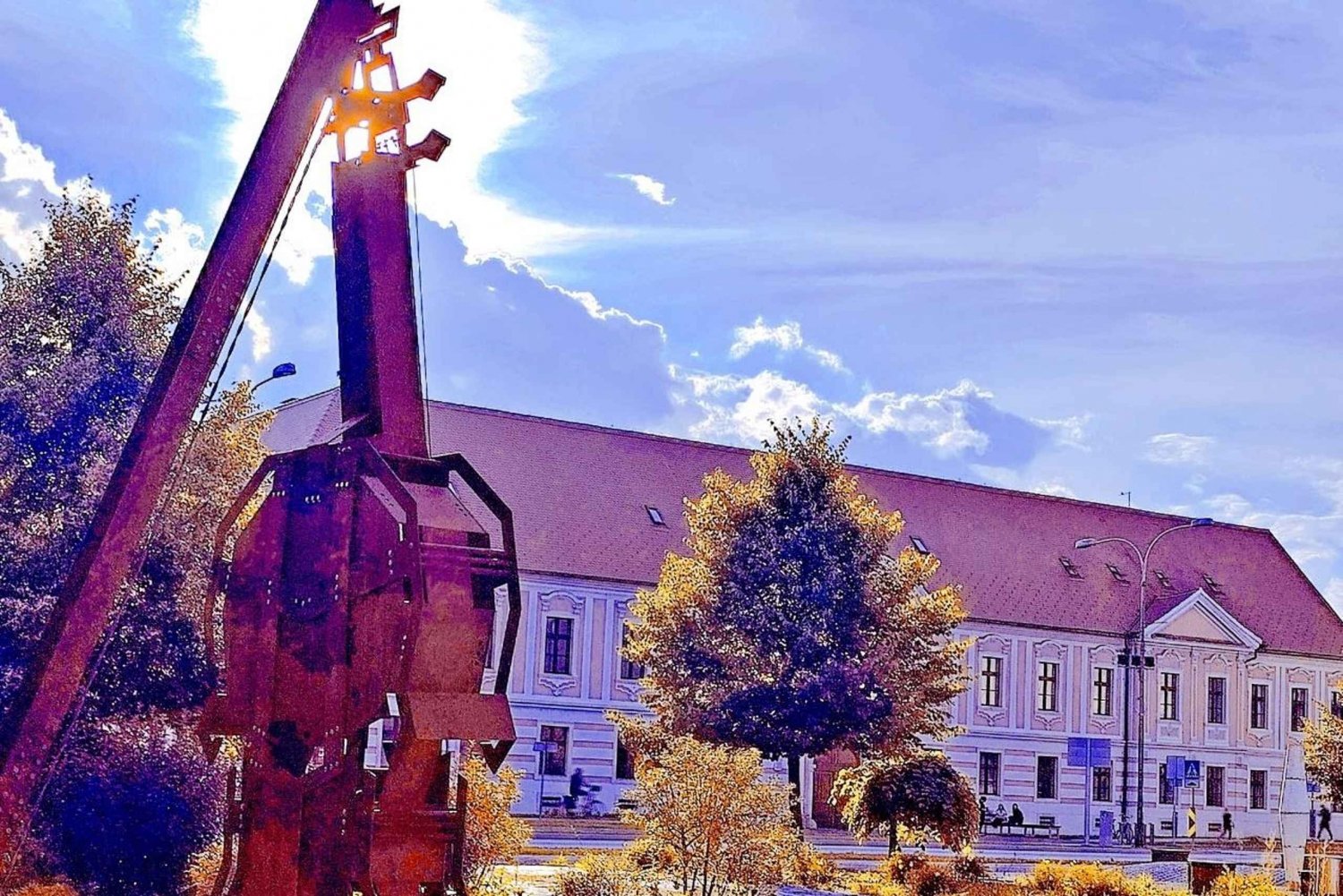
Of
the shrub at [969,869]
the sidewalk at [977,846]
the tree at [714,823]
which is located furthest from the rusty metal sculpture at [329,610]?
the sidewalk at [977,846]

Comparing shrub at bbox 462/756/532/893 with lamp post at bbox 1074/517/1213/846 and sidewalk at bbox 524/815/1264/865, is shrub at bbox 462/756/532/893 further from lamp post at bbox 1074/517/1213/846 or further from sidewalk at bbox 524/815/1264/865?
lamp post at bbox 1074/517/1213/846

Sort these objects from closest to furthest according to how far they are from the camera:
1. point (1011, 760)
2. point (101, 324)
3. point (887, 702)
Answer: point (101, 324) < point (887, 702) < point (1011, 760)

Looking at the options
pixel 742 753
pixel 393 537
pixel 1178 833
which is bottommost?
pixel 1178 833

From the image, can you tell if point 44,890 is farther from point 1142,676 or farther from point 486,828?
point 1142,676

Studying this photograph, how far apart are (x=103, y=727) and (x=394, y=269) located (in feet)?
25.9

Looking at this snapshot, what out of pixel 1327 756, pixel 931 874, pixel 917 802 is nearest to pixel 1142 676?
pixel 1327 756

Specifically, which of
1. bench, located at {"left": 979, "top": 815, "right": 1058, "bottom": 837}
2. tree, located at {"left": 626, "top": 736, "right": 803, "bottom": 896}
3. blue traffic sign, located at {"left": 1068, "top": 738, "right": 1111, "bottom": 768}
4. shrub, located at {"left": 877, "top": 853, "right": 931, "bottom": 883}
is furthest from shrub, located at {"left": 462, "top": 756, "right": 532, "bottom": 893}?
blue traffic sign, located at {"left": 1068, "top": 738, "right": 1111, "bottom": 768}

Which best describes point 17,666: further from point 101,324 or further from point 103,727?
point 101,324

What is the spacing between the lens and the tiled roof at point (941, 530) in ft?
148

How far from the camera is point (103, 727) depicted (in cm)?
1712

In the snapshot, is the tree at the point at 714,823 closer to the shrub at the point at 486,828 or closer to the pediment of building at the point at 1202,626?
the shrub at the point at 486,828

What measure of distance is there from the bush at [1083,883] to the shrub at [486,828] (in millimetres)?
9276

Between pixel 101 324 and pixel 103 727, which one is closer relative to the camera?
pixel 103 727

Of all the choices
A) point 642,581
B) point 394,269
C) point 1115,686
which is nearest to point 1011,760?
point 1115,686
